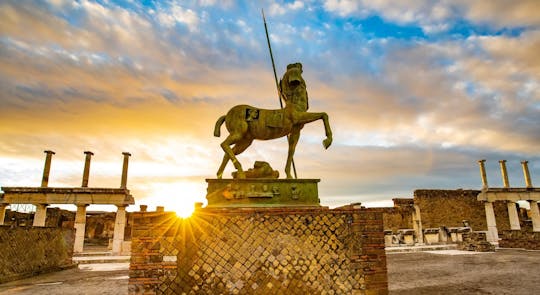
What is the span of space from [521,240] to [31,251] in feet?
71.4

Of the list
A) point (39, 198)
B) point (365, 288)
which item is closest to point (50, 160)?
point (39, 198)

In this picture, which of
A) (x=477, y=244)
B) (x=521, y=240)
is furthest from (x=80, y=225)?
(x=521, y=240)

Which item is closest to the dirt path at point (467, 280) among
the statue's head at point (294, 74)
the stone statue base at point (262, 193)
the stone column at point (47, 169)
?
the stone statue base at point (262, 193)

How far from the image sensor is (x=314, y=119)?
5645mm

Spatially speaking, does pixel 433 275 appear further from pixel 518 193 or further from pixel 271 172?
pixel 518 193

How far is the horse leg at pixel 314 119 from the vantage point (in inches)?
222

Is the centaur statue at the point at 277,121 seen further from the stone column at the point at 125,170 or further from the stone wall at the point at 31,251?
the stone column at the point at 125,170

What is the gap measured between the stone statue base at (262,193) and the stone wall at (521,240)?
15781 mm

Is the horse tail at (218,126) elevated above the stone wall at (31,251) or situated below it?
above

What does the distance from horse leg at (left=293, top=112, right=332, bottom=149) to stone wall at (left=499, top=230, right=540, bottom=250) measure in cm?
1555

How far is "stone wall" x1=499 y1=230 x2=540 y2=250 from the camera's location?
567 inches

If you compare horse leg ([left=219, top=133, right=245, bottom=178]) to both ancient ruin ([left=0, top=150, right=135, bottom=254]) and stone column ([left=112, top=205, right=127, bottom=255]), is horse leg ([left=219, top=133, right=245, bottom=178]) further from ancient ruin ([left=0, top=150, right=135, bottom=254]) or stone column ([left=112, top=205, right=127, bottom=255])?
stone column ([left=112, top=205, right=127, bottom=255])

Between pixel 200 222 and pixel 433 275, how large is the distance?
6.44 metres

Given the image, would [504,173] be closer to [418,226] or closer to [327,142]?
[418,226]
